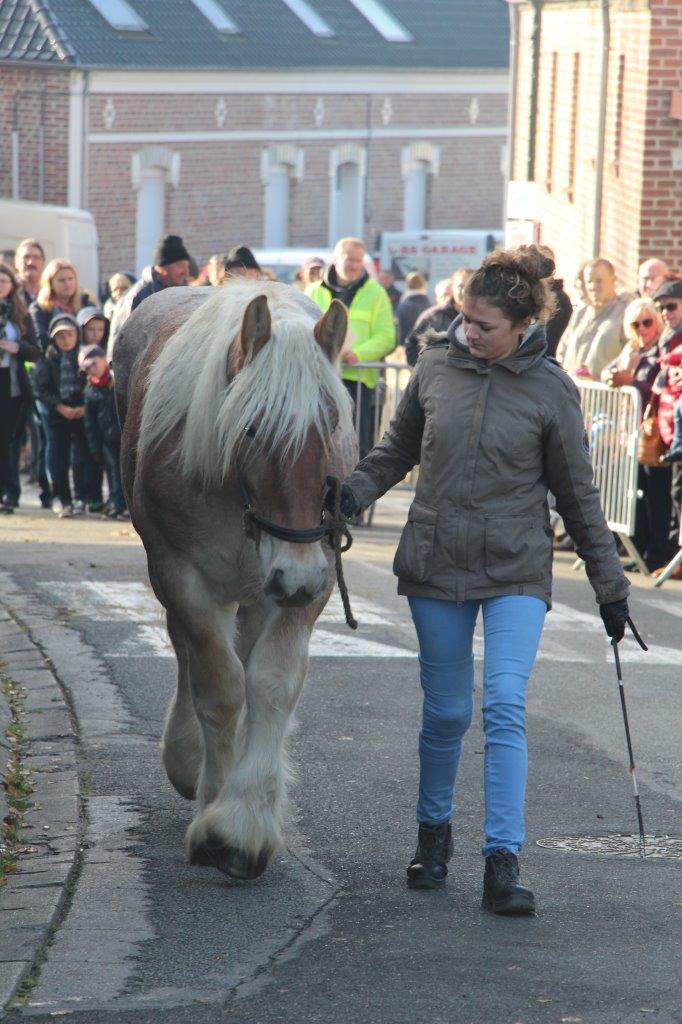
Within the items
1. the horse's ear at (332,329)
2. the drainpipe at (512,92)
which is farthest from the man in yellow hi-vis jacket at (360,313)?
the drainpipe at (512,92)

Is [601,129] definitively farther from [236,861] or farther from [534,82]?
[236,861]

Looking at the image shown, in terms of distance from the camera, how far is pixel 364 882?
18.1 feet

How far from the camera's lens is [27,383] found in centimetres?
1456

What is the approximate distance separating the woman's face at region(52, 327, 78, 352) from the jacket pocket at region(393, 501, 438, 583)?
953 cm

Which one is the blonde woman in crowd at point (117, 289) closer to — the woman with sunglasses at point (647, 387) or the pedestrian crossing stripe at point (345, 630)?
the woman with sunglasses at point (647, 387)

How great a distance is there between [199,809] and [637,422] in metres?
7.12

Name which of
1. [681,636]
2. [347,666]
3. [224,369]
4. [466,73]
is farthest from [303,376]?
[466,73]

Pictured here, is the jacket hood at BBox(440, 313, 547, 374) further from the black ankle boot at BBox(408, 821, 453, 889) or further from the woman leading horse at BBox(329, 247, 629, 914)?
the black ankle boot at BBox(408, 821, 453, 889)

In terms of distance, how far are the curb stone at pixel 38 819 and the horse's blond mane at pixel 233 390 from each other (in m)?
1.29

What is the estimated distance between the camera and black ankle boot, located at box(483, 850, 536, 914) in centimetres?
515

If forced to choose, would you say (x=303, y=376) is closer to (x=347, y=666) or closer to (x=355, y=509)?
(x=355, y=509)

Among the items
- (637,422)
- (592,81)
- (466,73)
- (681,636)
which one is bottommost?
(681,636)

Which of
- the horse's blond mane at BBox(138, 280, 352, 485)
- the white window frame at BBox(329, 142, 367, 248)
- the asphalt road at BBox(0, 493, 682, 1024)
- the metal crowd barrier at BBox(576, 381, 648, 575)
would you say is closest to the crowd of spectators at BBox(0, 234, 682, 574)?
the metal crowd barrier at BBox(576, 381, 648, 575)

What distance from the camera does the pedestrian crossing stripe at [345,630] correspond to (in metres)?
9.23
